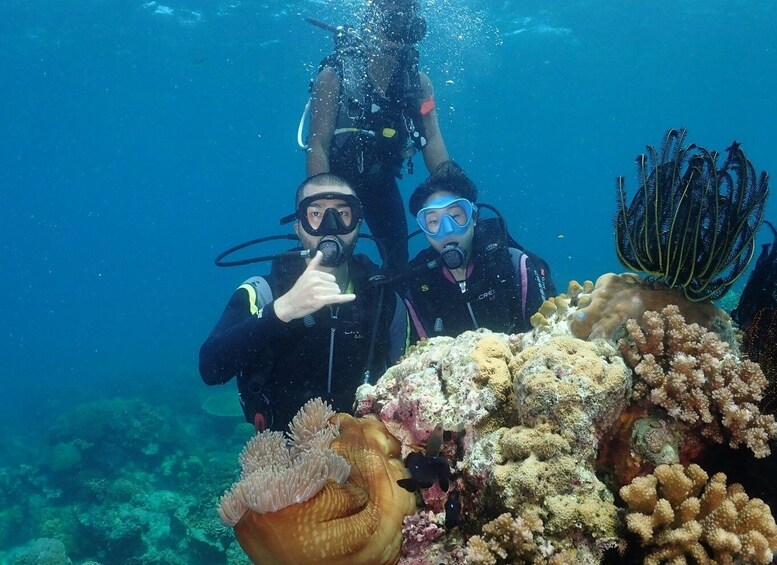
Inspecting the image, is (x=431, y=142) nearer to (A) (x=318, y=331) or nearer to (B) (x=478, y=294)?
(B) (x=478, y=294)

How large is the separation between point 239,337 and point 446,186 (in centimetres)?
317

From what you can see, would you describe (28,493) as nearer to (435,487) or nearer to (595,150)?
(435,487)

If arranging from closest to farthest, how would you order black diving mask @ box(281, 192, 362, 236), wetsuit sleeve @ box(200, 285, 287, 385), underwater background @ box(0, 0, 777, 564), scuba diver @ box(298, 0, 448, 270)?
wetsuit sleeve @ box(200, 285, 287, 385)
black diving mask @ box(281, 192, 362, 236)
scuba diver @ box(298, 0, 448, 270)
underwater background @ box(0, 0, 777, 564)

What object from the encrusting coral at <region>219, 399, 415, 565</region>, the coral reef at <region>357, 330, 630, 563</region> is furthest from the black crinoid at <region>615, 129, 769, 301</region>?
the encrusting coral at <region>219, 399, 415, 565</region>

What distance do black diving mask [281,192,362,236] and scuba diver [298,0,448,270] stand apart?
2.04 metres

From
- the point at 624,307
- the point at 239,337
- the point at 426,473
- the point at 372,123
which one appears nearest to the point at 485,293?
the point at 239,337

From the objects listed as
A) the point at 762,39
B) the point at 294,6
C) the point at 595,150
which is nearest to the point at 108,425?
the point at 294,6

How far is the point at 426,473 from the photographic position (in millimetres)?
2186

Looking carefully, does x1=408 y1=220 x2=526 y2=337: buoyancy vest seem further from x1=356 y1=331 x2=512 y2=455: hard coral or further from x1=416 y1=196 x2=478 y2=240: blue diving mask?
x1=356 y1=331 x2=512 y2=455: hard coral

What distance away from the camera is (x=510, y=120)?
240 feet

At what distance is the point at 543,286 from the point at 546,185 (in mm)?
161895

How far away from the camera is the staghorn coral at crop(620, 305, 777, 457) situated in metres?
2.32

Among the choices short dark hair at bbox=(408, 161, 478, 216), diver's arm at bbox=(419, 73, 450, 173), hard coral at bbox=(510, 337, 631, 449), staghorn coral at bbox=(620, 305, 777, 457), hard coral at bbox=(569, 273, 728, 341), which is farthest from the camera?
diver's arm at bbox=(419, 73, 450, 173)

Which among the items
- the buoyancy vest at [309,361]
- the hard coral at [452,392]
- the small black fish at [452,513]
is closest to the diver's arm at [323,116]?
the buoyancy vest at [309,361]
